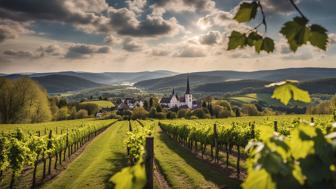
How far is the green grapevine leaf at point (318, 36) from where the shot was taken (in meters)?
1.88

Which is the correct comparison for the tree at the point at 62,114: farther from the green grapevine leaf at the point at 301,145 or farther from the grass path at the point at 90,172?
the green grapevine leaf at the point at 301,145

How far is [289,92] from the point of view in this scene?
7.18ft

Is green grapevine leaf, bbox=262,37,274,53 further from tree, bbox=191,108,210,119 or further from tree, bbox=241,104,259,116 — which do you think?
tree, bbox=241,104,259,116

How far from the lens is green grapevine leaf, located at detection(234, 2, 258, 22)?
2043mm

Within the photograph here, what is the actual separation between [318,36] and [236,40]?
0.56 metres

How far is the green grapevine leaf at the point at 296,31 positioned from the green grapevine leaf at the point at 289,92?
304mm

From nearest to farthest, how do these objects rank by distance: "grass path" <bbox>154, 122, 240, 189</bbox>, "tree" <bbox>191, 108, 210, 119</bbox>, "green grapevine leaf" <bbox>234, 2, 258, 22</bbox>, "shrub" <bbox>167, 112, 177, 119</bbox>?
"green grapevine leaf" <bbox>234, 2, 258, 22</bbox>, "grass path" <bbox>154, 122, 240, 189</bbox>, "tree" <bbox>191, 108, 210, 119</bbox>, "shrub" <bbox>167, 112, 177, 119</bbox>

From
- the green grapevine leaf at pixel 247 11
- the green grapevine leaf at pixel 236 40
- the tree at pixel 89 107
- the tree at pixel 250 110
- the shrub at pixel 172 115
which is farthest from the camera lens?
the tree at pixel 89 107

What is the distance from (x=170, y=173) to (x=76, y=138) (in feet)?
51.9

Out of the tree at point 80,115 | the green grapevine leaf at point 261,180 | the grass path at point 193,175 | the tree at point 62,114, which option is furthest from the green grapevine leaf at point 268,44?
the tree at point 80,115

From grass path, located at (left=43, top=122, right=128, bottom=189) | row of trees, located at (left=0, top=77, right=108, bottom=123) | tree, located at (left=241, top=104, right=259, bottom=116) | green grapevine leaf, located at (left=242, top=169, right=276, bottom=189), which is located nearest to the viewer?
green grapevine leaf, located at (left=242, top=169, right=276, bottom=189)

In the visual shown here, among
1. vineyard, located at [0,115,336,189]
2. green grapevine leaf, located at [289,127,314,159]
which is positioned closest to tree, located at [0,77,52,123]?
vineyard, located at [0,115,336,189]

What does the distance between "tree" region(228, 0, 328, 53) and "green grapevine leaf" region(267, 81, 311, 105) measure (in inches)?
10.1

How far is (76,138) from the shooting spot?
1308 inches
